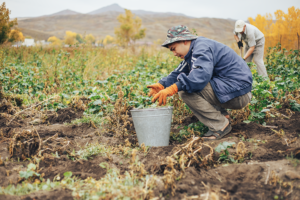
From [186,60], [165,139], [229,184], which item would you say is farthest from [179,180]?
[186,60]

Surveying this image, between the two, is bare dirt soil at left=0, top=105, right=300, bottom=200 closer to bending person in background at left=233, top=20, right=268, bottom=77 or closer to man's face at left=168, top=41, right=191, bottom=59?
man's face at left=168, top=41, right=191, bottom=59

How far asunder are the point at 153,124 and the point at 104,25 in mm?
157253

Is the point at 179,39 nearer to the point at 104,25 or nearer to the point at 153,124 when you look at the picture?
the point at 153,124

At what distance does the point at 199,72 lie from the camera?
6.69 ft

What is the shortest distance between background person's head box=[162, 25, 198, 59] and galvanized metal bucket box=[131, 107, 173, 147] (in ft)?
2.10

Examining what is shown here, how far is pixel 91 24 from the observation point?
154 m

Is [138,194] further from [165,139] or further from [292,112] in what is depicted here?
[292,112]

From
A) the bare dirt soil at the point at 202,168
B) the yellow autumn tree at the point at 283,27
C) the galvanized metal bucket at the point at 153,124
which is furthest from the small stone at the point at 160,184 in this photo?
the yellow autumn tree at the point at 283,27

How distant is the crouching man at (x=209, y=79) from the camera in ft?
6.83

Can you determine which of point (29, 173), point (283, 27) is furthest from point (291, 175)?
point (283, 27)

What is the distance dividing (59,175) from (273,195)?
143cm

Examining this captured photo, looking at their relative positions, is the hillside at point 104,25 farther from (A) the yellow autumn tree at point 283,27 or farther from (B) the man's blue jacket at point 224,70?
(B) the man's blue jacket at point 224,70

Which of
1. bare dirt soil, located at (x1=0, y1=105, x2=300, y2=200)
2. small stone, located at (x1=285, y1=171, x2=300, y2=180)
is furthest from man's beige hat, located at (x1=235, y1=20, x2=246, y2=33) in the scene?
small stone, located at (x1=285, y1=171, x2=300, y2=180)

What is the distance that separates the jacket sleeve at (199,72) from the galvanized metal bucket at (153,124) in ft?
1.04
